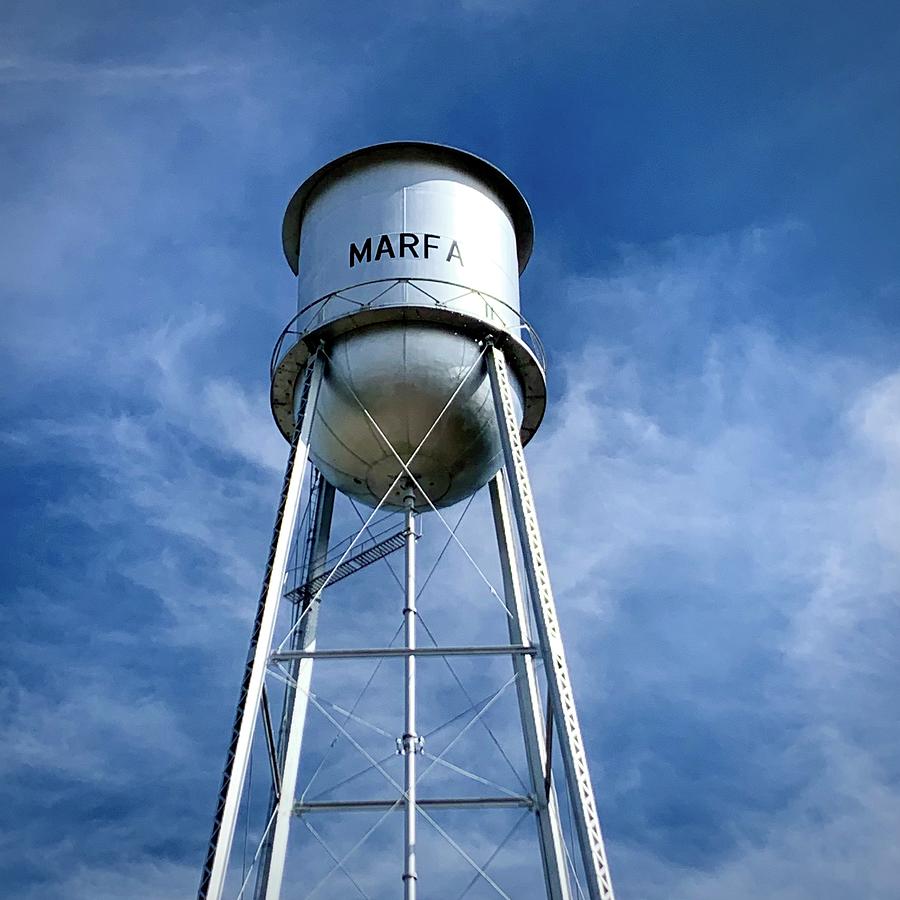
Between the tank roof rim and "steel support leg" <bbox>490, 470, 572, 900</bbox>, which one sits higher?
the tank roof rim

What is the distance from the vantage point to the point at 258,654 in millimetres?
11375

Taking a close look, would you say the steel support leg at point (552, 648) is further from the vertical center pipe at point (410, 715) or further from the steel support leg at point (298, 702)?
the steel support leg at point (298, 702)

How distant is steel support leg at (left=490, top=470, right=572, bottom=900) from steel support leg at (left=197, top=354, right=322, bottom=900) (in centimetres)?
299

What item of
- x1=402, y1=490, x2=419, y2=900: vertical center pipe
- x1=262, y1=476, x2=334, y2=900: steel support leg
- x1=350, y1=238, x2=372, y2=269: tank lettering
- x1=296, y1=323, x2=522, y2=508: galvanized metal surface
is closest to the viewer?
x1=402, y1=490, x2=419, y2=900: vertical center pipe

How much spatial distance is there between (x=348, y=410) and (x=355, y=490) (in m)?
1.42

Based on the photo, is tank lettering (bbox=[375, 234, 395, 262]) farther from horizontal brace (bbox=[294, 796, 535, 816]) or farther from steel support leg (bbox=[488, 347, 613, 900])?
horizontal brace (bbox=[294, 796, 535, 816])

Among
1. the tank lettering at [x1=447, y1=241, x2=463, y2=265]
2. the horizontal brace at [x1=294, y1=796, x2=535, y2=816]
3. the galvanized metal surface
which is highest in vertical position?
the tank lettering at [x1=447, y1=241, x2=463, y2=265]

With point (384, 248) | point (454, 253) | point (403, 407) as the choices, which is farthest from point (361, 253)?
point (403, 407)

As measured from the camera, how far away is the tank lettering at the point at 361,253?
1399 centimetres

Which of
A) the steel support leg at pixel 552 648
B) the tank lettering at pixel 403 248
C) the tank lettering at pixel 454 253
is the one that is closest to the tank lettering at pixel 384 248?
the tank lettering at pixel 403 248

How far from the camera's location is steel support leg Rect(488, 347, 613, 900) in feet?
32.9

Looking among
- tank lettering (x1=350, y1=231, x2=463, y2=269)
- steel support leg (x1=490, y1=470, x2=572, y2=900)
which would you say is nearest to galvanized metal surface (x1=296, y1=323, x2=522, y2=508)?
steel support leg (x1=490, y1=470, x2=572, y2=900)

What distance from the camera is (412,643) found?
42.3ft

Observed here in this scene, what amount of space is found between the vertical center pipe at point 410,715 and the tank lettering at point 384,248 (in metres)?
3.11
